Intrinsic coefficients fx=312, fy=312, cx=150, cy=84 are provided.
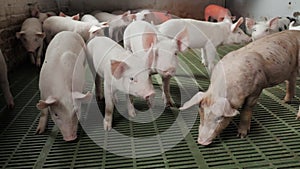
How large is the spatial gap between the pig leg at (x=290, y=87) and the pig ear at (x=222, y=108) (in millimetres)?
966

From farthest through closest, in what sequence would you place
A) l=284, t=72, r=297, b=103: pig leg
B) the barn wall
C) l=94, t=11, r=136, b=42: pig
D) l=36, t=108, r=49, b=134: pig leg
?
l=94, t=11, r=136, b=42: pig, the barn wall, l=284, t=72, r=297, b=103: pig leg, l=36, t=108, r=49, b=134: pig leg

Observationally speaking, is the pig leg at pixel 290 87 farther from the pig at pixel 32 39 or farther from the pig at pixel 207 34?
the pig at pixel 32 39

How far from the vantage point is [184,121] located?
2.48 m

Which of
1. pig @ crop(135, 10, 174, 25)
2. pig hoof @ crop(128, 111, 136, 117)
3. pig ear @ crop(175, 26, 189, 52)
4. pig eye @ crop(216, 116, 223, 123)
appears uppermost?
pig ear @ crop(175, 26, 189, 52)

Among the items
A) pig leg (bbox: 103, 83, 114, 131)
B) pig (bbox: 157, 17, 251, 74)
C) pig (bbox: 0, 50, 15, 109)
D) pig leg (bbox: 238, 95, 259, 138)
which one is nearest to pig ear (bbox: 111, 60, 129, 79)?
pig leg (bbox: 103, 83, 114, 131)

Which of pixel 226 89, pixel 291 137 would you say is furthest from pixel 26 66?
pixel 291 137

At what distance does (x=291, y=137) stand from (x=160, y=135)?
913 mm

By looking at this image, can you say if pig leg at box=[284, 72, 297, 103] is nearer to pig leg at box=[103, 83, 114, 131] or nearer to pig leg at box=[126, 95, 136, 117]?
pig leg at box=[126, 95, 136, 117]

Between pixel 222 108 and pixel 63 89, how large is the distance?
42.5 inches

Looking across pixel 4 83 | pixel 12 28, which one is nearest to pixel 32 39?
pixel 12 28

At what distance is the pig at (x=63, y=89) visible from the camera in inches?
82.6

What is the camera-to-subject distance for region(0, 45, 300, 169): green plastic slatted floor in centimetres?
188

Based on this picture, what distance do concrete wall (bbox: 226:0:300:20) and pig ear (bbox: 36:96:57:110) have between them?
460 cm

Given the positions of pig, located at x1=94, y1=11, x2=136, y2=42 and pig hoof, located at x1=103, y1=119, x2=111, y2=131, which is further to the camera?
pig, located at x1=94, y1=11, x2=136, y2=42
